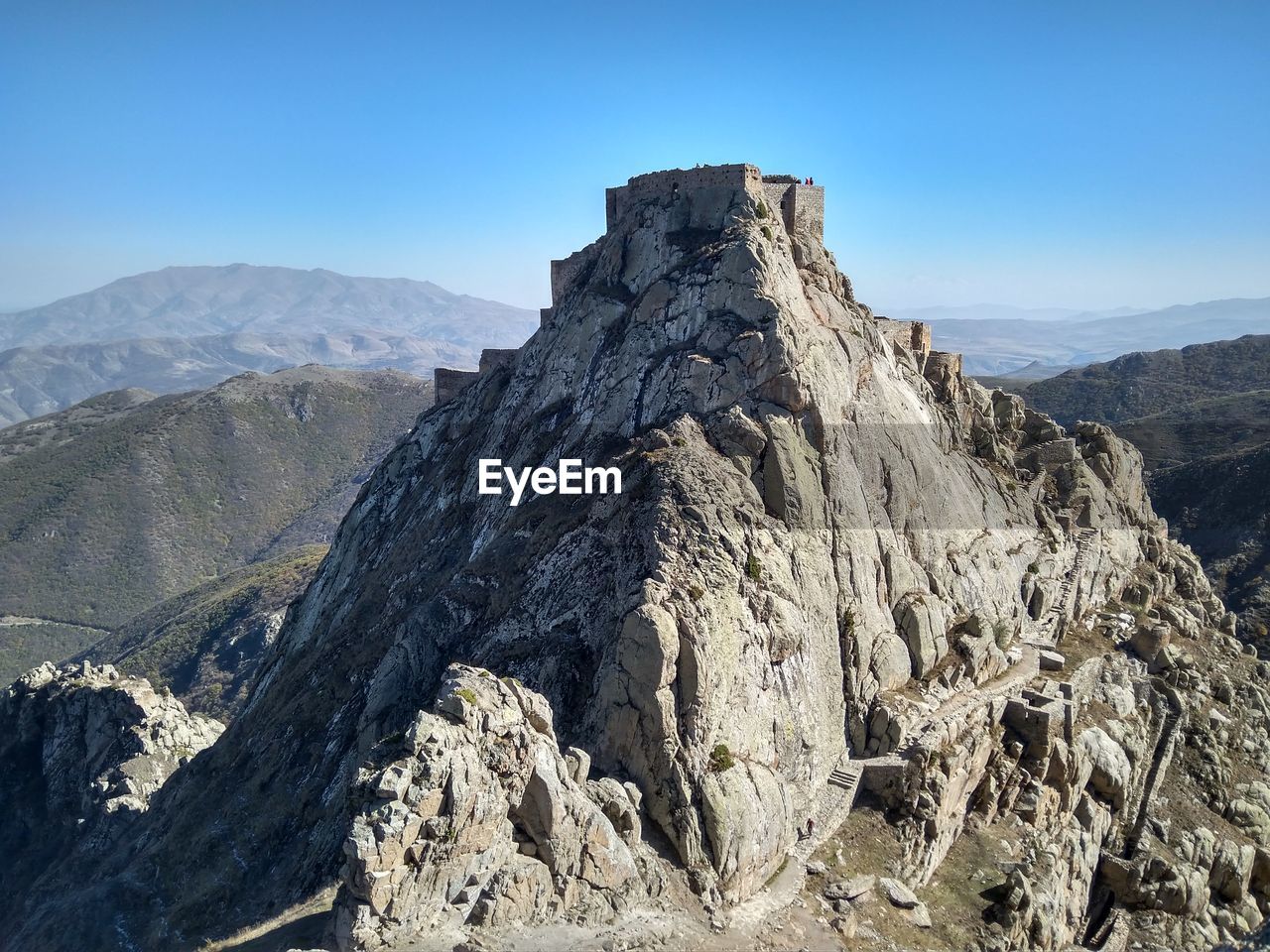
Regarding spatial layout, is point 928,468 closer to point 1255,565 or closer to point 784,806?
point 784,806

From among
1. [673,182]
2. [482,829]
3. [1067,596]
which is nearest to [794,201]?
[673,182]

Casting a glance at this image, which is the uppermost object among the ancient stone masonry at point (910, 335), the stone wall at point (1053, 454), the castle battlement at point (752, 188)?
the castle battlement at point (752, 188)

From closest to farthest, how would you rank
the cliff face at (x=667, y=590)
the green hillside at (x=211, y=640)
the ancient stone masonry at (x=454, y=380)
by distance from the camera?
the cliff face at (x=667, y=590), the ancient stone masonry at (x=454, y=380), the green hillside at (x=211, y=640)

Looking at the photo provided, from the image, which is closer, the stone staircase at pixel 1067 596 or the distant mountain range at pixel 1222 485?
the stone staircase at pixel 1067 596

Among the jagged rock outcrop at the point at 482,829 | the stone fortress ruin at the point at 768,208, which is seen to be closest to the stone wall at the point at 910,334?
the stone fortress ruin at the point at 768,208

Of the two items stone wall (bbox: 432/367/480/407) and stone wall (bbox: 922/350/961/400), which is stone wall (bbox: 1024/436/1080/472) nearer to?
stone wall (bbox: 922/350/961/400)

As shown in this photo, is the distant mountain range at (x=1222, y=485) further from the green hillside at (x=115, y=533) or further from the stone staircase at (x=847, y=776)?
the green hillside at (x=115, y=533)

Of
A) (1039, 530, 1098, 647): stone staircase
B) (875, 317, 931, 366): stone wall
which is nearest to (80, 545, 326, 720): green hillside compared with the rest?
(875, 317, 931, 366): stone wall

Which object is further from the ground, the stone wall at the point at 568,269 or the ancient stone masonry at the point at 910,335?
the stone wall at the point at 568,269
